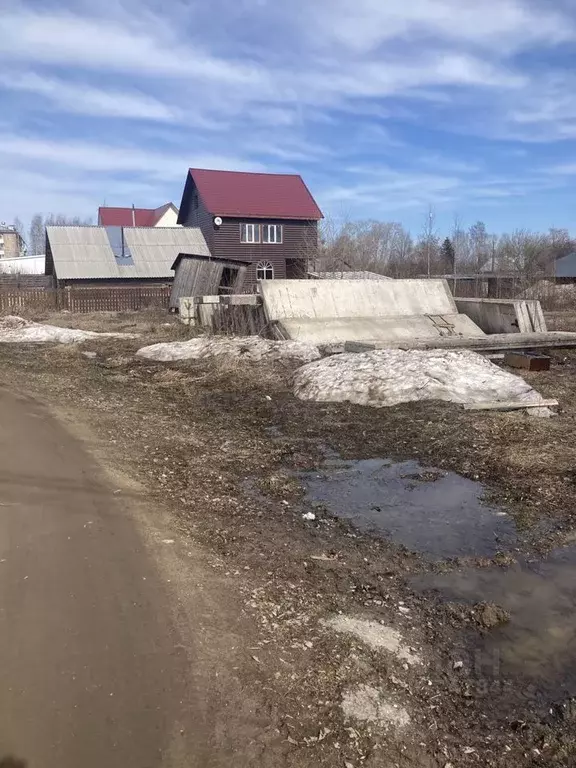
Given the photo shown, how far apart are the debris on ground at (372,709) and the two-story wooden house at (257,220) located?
35314 millimetres

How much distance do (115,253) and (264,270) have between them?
895cm

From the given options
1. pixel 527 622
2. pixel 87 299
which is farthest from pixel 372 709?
pixel 87 299

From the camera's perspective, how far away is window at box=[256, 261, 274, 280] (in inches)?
1535

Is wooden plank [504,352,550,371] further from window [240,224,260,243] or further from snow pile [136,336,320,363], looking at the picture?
window [240,224,260,243]

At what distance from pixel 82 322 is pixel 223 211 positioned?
15.5 m

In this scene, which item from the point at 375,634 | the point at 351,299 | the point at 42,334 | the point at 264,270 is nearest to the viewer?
the point at 375,634

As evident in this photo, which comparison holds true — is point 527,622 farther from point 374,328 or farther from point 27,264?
point 27,264

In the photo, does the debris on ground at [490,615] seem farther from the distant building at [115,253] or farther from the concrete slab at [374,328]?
the distant building at [115,253]

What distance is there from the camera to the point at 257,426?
9.19 m

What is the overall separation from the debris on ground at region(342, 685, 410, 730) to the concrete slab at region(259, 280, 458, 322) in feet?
45.7

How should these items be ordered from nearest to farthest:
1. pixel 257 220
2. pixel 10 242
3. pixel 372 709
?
pixel 372 709
pixel 257 220
pixel 10 242

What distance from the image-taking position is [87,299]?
101 ft

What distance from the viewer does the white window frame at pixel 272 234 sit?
3919cm

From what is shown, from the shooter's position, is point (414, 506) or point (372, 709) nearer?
point (372, 709)
